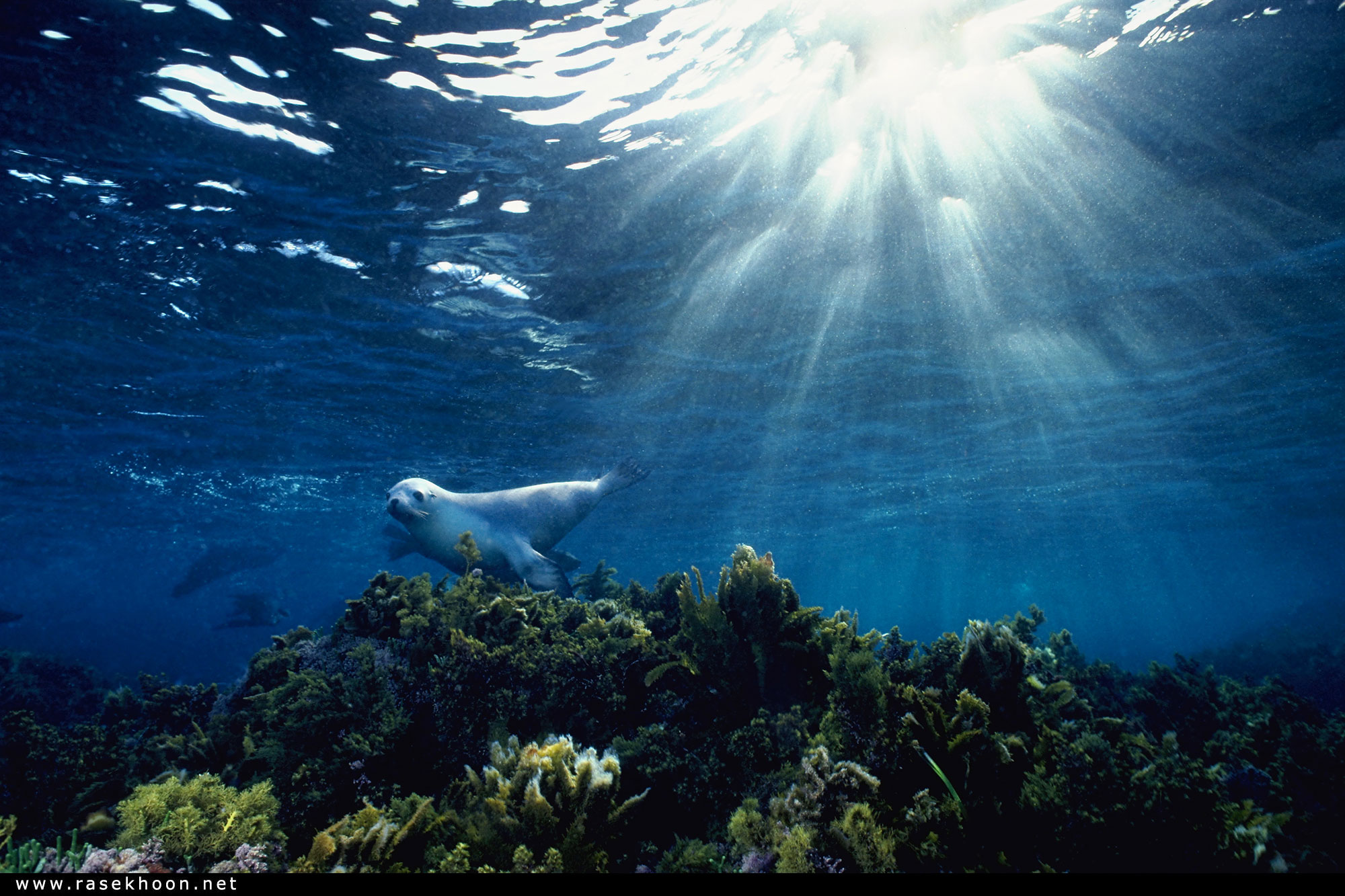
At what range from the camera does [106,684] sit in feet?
47.7

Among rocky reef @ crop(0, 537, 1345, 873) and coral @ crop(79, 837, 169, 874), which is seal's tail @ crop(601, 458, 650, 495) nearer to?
rocky reef @ crop(0, 537, 1345, 873)

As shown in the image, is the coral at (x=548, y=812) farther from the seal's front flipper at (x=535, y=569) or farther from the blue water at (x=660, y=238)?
the blue water at (x=660, y=238)

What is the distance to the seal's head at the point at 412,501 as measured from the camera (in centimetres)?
786

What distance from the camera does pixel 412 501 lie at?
26.2 feet

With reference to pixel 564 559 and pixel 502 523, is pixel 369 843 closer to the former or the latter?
pixel 502 523

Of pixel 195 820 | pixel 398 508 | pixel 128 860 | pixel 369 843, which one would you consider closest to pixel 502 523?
A: pixel 398 508

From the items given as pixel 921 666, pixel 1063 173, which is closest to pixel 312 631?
pixel 921 666

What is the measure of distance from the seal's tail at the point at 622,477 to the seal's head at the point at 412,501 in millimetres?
3033

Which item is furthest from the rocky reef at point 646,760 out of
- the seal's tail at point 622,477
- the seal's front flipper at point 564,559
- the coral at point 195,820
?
the seal's tail at point 622,477

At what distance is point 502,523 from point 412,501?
54.7 inches

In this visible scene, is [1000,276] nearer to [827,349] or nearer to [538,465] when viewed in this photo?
[827,349]

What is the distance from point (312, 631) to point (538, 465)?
15.7 meters

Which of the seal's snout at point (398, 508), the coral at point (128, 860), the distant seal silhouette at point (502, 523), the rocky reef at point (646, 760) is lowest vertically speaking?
the rocky reef at point (646, 760)

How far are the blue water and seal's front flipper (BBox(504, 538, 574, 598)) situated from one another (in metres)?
5.42
